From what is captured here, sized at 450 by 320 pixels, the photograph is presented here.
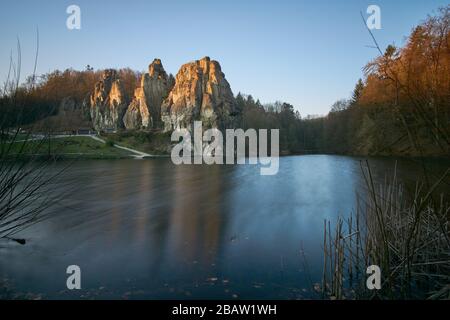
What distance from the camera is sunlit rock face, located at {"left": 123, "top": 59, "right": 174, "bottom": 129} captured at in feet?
239

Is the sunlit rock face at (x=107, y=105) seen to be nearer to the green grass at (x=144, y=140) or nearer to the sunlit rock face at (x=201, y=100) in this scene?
the green grass at (x=144, y=140)

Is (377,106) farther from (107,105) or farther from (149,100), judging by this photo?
(107,105)

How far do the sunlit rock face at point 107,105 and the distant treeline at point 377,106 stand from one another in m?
3.75

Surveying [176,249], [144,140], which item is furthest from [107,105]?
[176,249]

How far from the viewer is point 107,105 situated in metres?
81.2

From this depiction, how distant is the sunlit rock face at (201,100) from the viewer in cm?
6612

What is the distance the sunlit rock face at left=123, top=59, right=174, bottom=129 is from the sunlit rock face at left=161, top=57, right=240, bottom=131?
444cm

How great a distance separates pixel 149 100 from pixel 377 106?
51435 millimetres

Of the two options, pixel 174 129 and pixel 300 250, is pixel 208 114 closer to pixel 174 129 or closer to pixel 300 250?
pixel 174 129

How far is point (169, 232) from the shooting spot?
10242mm

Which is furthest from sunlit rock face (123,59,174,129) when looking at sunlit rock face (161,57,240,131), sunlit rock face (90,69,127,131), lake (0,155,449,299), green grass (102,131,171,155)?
lake (0,155,449,299)

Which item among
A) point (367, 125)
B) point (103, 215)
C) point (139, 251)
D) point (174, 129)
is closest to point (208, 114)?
point (174, 129)
